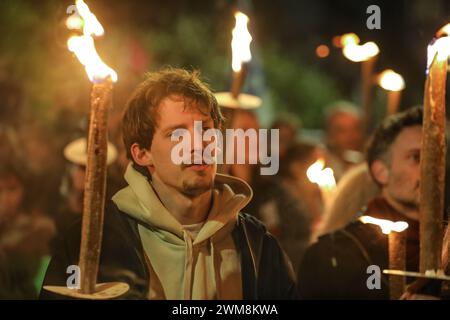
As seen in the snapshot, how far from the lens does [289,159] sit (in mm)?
7074

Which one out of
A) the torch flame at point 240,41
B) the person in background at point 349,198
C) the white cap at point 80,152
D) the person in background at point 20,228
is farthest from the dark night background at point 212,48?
the person in background at point 349,198

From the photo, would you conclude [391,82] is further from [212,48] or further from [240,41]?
[212,48]

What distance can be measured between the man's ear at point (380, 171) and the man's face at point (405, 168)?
3cm

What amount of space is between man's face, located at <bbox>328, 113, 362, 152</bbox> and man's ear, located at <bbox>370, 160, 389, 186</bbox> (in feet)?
12.5

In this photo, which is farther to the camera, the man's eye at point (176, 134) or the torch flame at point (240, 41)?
the torch flame at point (240, 41)

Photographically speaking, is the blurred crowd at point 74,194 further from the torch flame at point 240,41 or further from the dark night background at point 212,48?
the torch flame at point 240,41

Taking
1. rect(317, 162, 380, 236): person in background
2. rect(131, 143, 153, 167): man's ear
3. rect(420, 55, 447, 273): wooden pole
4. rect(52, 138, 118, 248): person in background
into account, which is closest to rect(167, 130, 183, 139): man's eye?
rect(131, 143, 153, 167): man's ear

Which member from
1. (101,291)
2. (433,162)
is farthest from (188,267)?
(433,162)

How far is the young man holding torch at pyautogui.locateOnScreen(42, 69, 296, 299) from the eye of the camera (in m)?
3.51

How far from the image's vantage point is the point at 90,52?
3566mm

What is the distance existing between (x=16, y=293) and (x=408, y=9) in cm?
1911

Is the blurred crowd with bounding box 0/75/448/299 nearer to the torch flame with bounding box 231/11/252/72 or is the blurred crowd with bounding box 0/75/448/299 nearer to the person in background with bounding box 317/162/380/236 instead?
the person in background with bounding box 317/162/380/236

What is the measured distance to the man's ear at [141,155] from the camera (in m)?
3.62

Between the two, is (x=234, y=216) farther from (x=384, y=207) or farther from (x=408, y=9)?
(x=408, y=9)
